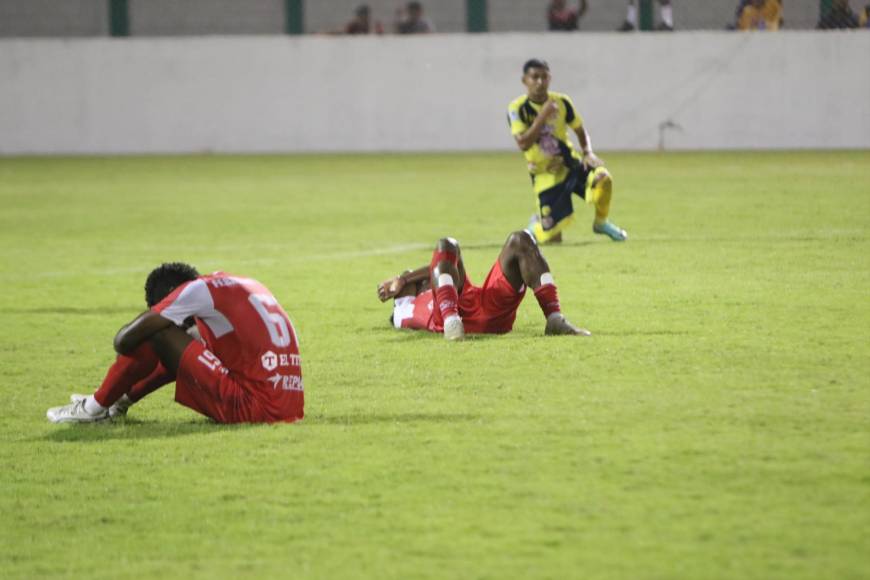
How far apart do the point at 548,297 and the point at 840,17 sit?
19.4 metres

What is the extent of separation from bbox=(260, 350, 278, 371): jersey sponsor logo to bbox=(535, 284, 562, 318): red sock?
2.63 metres

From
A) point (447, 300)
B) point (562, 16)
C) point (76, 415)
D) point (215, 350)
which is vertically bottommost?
point (76, 415)

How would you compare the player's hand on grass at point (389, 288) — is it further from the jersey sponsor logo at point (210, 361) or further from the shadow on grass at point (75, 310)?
the jersey sponsor logo at point (210, 361)

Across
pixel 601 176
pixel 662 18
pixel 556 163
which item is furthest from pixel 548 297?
pixel 662 18

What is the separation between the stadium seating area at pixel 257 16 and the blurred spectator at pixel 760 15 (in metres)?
2.32

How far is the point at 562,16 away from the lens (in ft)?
93.5

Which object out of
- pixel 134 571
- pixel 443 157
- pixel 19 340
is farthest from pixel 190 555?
pixel 443 157

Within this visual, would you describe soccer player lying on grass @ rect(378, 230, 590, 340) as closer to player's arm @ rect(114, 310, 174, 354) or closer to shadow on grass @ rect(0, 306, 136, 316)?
shadow on grass @ rect(0, 306, 136, 316)

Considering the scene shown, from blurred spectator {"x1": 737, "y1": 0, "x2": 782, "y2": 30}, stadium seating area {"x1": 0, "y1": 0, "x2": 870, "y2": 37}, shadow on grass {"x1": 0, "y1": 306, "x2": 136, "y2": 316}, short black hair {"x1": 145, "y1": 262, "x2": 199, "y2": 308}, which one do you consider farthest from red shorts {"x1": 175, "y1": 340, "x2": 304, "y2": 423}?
stadium seating area {"x1": 0, "y1": 0, "x2": 870, "y2": 37}

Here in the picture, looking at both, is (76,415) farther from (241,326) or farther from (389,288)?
(389,288)

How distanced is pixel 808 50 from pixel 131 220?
13817 millimetres

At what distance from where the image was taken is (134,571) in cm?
504

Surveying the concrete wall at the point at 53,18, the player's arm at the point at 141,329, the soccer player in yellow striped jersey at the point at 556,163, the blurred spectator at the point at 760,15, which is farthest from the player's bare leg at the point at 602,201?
the concrete wall at the point at 53,18

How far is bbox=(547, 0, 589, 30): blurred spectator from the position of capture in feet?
93.4
